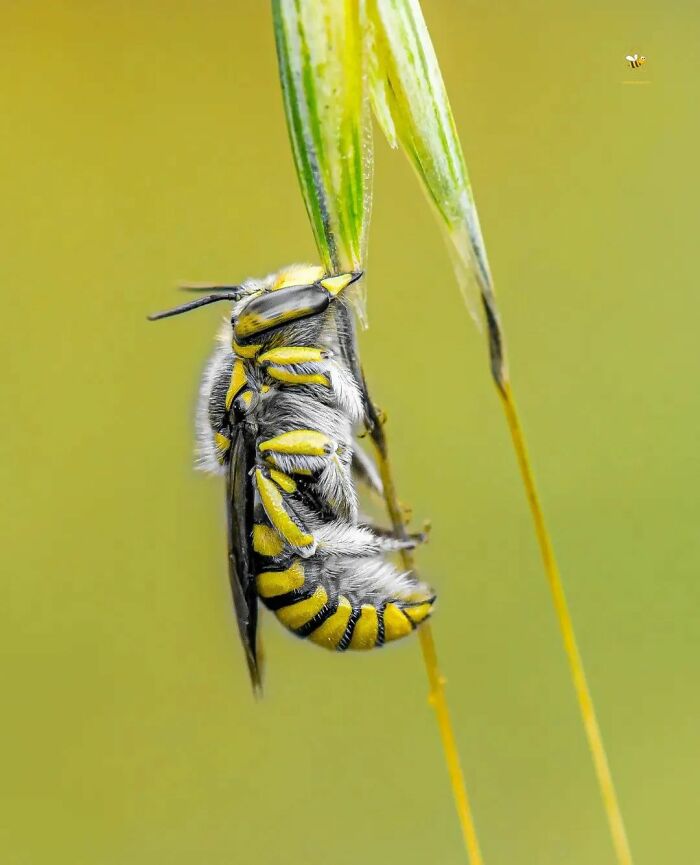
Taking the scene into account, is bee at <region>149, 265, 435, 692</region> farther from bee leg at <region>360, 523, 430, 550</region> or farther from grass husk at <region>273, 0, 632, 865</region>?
grass husk at <region>273, 0, 632, 865</region>

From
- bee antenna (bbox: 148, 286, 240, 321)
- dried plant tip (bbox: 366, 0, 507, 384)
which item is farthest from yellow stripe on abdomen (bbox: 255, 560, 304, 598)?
dried plant tip (bbox: 366, 0, 507, 384)

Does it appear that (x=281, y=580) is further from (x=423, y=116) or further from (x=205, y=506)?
(x=205, y=506)

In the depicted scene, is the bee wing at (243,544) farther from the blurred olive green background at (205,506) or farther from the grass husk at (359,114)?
the blurred olive green background at (205,506)

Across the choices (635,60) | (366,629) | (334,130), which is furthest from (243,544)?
(635,60)

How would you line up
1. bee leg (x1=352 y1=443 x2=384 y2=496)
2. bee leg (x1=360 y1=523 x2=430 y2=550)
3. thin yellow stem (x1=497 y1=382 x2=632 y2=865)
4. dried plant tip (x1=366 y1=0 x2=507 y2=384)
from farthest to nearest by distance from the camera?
bee leg (x1=352 y1=443 x2=384 y2=496), bee leg (x1=360 y1=523 x2=430 y2=550), dried plant tip (x1=366 y1=0 x2=507 y2=384), thin yellow stem (x1=497 y1=382 x2=632 y2=865)

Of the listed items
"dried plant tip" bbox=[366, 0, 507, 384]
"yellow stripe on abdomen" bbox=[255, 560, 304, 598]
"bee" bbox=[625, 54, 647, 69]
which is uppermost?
"bee" bbox=[625, 54, 647, 69]

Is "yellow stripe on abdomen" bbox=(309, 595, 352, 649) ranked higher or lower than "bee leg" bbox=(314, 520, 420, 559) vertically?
lower

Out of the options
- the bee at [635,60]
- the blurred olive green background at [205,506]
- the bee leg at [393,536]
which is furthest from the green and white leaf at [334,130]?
the blurred olive green background at [205,506]
